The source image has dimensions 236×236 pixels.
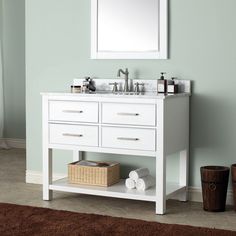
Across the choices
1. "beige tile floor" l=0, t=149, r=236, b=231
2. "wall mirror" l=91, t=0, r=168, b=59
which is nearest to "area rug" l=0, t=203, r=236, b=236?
"beige tile floor" l=0, t=149, r=236, b=231

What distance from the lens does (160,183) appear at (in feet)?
13.4

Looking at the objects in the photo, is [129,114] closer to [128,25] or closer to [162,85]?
[162,85]

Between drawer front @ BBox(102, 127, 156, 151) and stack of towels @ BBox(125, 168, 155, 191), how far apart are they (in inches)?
11.1

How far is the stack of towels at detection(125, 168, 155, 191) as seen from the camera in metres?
4.28

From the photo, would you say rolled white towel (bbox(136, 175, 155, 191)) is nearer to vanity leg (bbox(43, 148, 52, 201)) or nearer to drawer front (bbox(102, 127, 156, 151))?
drawer front (bbox(102, 127, 156, 151))

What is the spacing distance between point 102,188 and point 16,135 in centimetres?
284

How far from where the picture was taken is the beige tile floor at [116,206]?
13.1 feet

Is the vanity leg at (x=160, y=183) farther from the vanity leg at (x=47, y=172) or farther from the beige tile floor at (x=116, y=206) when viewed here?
the vanity leg at (x=47, y=172)

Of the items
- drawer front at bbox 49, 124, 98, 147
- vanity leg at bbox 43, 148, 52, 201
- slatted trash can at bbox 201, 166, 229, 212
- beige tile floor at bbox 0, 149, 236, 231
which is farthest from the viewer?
vanity leg at bbox 43, 148, 52, 201

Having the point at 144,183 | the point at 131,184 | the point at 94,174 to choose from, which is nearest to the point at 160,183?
the point at 144,183

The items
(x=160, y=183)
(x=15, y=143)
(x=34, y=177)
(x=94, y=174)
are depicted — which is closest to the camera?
(x=160, y=183)

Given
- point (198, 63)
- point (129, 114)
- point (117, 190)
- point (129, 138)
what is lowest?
point (117, 190)

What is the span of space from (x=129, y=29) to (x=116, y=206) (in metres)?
1.30

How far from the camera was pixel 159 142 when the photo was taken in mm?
4027
